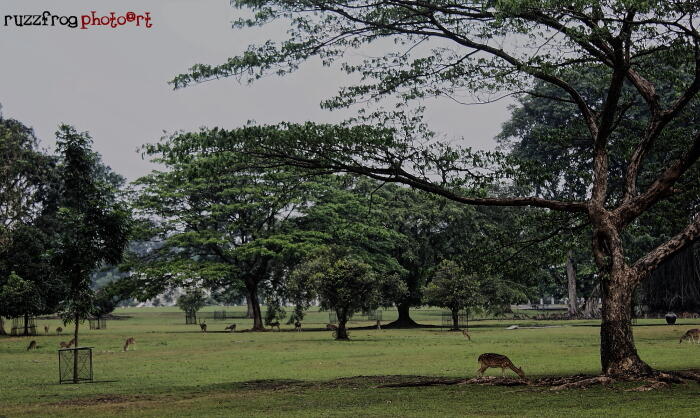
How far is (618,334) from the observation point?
17.2 meters

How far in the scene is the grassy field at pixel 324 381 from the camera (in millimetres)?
14398

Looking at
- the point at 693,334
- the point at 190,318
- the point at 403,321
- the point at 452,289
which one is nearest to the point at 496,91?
the point at 693,334

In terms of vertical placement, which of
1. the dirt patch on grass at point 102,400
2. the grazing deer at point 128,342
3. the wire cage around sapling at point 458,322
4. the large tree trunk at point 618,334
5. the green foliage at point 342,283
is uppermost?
the green foliage at point 342,283

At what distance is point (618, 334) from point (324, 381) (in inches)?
281

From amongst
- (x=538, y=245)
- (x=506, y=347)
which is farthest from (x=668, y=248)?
(x=506, y=347)

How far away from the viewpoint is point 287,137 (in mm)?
18422

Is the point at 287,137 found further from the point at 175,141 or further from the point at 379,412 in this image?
the point at 379,412

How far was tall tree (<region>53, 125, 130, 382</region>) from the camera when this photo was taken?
21344mm

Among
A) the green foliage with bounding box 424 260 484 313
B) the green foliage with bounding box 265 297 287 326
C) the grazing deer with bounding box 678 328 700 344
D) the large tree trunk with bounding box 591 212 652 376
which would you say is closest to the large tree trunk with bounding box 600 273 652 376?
the large tree trunk with bounding box 591 212 652 376

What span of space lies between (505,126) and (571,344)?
38.3 meters

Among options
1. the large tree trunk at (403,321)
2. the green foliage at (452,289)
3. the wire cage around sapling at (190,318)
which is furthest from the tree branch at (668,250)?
the wire cage around sapling at (190,318)

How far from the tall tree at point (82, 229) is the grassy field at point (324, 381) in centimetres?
257

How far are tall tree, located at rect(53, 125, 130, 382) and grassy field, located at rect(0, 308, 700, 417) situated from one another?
257cm

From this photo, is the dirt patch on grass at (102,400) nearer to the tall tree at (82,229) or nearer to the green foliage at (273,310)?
the tall tree at (82,229)
